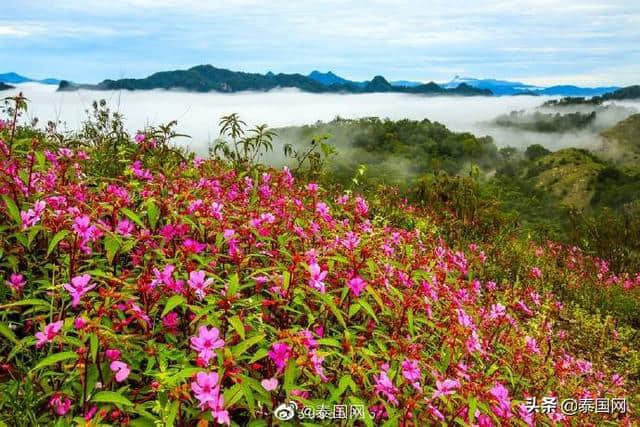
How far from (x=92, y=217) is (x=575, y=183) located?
6533 centimetres

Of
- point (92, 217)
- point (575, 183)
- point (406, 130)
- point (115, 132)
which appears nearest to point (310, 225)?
point (92, 217)

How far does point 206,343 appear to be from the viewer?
73.2 inches

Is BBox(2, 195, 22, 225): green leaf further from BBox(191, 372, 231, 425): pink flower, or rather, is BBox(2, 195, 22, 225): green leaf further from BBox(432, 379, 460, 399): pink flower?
BBox(432, 379, 460, 399): pink flower

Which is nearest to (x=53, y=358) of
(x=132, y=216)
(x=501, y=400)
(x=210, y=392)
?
(x=210, y=392)

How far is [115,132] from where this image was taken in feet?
18.0

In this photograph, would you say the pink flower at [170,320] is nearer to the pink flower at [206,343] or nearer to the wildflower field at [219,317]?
the wildflower field at [219,317]

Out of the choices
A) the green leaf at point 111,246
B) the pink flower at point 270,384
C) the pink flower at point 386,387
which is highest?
the green leaf at point 111,246


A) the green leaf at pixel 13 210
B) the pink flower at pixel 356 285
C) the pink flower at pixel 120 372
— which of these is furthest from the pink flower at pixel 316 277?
the green leaf at pixel 13 210

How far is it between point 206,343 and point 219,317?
12.0 inches

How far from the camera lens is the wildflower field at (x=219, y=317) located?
6.39 feet

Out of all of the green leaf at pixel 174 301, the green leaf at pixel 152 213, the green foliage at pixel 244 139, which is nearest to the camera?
the green leaf at pixel 174 301

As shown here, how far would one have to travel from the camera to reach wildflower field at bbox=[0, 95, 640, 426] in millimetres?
1947

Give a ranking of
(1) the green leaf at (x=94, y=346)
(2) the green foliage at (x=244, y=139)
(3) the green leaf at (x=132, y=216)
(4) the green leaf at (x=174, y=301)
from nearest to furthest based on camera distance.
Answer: (1) the green leaf at (x=94, y=346)
(4) the green leaf at (x=174, y=301)
(3) the green leaf at (x=132, y=216)
(2) the green foliage at (x=244, y=139)

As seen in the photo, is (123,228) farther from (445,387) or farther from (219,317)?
(445,387)
